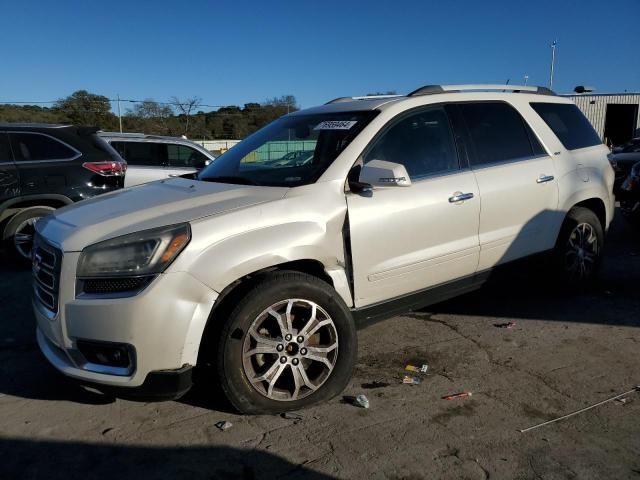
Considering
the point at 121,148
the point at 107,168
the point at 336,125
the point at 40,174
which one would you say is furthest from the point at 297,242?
the point at 121,148

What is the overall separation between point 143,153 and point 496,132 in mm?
6574

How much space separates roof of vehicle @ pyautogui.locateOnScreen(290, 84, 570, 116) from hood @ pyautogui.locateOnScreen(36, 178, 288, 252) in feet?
3.61

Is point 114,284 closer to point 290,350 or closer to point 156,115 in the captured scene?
point 290,350

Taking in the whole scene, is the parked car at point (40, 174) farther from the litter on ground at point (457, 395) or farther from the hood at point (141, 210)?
the litter on ground at point (457, 395)

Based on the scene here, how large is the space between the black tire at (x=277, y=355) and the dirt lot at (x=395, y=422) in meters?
0.11

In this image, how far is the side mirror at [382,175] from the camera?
3.25 meters

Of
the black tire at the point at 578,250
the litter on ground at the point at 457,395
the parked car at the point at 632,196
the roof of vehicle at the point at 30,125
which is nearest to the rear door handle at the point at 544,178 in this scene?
the black tire at the point at 578,250

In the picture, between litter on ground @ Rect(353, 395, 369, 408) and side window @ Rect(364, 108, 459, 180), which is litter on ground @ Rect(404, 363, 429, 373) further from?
side window @ Rect(364, 108, 459, 180)

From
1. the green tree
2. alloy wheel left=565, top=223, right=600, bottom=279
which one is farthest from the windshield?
the green tree

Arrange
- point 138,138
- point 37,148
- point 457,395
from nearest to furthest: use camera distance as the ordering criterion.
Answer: point 457,395 < point 37,148 < point 138,138

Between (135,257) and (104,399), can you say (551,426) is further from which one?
(104,399)

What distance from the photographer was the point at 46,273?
304cm

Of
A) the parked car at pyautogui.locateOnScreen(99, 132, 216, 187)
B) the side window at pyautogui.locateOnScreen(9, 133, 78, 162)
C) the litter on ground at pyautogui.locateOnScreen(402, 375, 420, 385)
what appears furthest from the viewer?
the parked car at pyautogui.locateOnScreen(99, 132, 216, 187)

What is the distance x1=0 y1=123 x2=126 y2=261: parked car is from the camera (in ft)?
21.3
